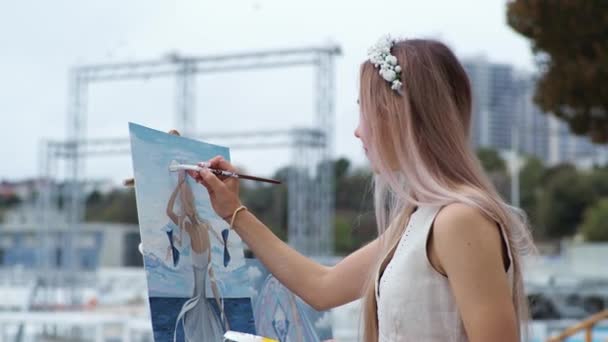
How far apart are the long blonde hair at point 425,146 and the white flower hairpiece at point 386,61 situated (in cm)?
1

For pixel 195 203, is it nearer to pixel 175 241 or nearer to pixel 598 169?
pixel 175 241

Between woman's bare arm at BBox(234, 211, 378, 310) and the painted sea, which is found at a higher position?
woman's bare arm at BBox(234, 211, 378, 310)

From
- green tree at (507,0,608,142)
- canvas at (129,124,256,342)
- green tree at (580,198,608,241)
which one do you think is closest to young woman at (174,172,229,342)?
canvas at (129,124,256,342)

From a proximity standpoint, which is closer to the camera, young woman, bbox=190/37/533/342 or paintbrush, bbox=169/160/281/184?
young woman, bbox=190/37/533/342

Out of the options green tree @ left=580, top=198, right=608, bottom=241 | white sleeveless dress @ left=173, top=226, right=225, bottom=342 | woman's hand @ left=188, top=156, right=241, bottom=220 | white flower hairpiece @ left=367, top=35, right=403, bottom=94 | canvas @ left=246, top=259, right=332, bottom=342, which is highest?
white flower hairpiece @ left=367, top=35, right=403, bottom=94

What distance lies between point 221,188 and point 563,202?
5623 cm

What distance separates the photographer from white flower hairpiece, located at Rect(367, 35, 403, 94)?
1892 mm

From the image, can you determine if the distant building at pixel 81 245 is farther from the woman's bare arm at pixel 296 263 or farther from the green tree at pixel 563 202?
the woman's bare arm at pixel 296 263

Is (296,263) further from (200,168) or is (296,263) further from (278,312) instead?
(278,312)

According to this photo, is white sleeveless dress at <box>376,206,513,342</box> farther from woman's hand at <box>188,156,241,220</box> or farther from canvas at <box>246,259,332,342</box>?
canvas at <box>246,259,332,342</box>

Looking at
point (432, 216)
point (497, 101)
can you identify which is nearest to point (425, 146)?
point (432, 216)

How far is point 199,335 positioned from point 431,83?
0.74 meters

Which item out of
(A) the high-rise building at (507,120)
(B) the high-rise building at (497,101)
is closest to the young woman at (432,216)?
Result: (A) the high-rise building at (507,120)

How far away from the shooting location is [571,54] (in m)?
11.1
